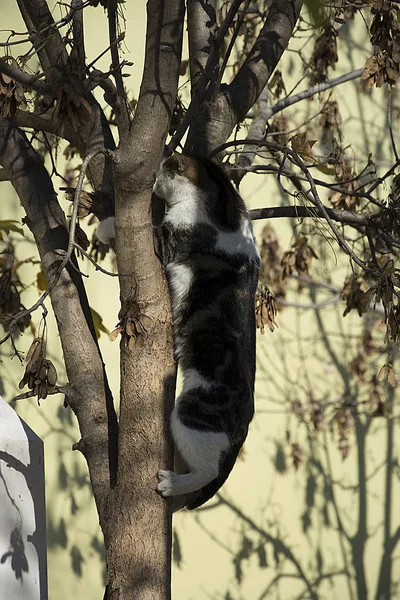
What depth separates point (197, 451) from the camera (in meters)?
2.57

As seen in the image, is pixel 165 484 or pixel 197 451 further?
pixel 197 451

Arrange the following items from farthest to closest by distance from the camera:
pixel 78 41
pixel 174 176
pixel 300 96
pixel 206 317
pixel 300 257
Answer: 1. pixel 300 257
2. pixel 300 96
3. pixel 174 176
4. pixel 206 317
5. pixel 78 41

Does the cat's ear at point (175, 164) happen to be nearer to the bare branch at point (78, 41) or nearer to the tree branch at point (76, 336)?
the tree branch at point (76, 336)

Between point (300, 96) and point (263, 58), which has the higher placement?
point (300, 96)

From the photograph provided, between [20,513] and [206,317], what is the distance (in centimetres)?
83

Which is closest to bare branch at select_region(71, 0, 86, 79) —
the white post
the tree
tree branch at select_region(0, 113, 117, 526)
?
the tree

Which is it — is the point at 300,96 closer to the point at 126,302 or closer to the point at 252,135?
the point at 252,135

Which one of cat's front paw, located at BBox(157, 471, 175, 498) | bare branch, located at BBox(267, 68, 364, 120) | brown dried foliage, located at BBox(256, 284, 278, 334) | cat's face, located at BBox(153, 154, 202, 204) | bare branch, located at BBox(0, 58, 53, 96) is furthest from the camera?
bare branch, located at BBox(267, 68, 364, 120)

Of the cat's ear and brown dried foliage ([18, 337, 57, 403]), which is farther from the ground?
the cat's ear

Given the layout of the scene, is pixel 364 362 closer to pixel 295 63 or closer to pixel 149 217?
pixel 295 63

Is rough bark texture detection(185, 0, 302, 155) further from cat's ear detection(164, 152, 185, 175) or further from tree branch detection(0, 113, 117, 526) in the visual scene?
tree branch detection(0, 113, 117, 526)

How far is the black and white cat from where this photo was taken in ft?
8.56

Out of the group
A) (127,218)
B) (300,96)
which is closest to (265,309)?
(127,218)

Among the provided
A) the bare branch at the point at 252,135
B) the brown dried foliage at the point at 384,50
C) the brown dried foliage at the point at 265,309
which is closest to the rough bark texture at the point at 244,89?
the bare branch at the point at 252,135
